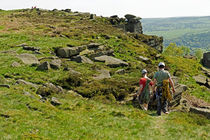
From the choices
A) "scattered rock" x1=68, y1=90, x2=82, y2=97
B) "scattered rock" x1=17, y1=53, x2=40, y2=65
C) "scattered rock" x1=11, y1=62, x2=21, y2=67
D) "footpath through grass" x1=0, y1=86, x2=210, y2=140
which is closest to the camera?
"footpath through grass" x1=0, y1=86, x2=210, y2=140

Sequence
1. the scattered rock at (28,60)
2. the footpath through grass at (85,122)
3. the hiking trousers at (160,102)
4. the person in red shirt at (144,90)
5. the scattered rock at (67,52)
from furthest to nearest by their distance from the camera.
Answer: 1. the scattered rock at (67,52)
2. the scattered rock at (28,60)
3. the person in red shirt at (144,90)
4. the hiking trousers at (160,102)
5. the footpath through grass at (85,122)

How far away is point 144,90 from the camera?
60.0 ft

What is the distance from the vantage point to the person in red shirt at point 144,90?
58.5ft

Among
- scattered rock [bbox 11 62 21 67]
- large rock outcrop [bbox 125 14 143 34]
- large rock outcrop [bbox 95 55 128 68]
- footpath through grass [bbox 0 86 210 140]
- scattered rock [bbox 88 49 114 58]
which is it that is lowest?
footpath through grass [bbox 0 86 210 140]

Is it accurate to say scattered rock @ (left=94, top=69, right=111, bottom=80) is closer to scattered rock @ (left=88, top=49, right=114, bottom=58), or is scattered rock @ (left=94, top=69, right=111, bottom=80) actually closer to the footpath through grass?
scattered rock @ (left=88, top=49, right=114, bottom=58)

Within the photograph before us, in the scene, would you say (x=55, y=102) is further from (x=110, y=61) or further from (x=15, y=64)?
(x=110, y=61)

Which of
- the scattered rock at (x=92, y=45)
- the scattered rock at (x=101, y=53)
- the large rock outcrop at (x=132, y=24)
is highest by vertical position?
the large rock outcrop at (x=132, y=24)

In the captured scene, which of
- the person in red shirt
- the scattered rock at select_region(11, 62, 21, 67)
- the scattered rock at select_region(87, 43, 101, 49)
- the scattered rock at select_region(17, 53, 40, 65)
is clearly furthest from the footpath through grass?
the scattered rock at select_region(87, 43, 101, 49)

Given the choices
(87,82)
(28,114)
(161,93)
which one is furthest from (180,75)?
(28,114)

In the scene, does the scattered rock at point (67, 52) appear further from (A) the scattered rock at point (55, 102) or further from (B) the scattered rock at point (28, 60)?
(A) the scattered rock at point (55, 102)

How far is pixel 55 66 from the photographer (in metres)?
30.0

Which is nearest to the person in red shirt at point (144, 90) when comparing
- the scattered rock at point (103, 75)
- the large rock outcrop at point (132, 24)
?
the scattered rock at point (103, 75)

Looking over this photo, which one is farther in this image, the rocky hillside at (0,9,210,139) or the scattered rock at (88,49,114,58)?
the scattered rock at (88,49,114,58)

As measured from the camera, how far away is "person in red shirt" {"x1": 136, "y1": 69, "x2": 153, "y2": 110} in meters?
17.8
